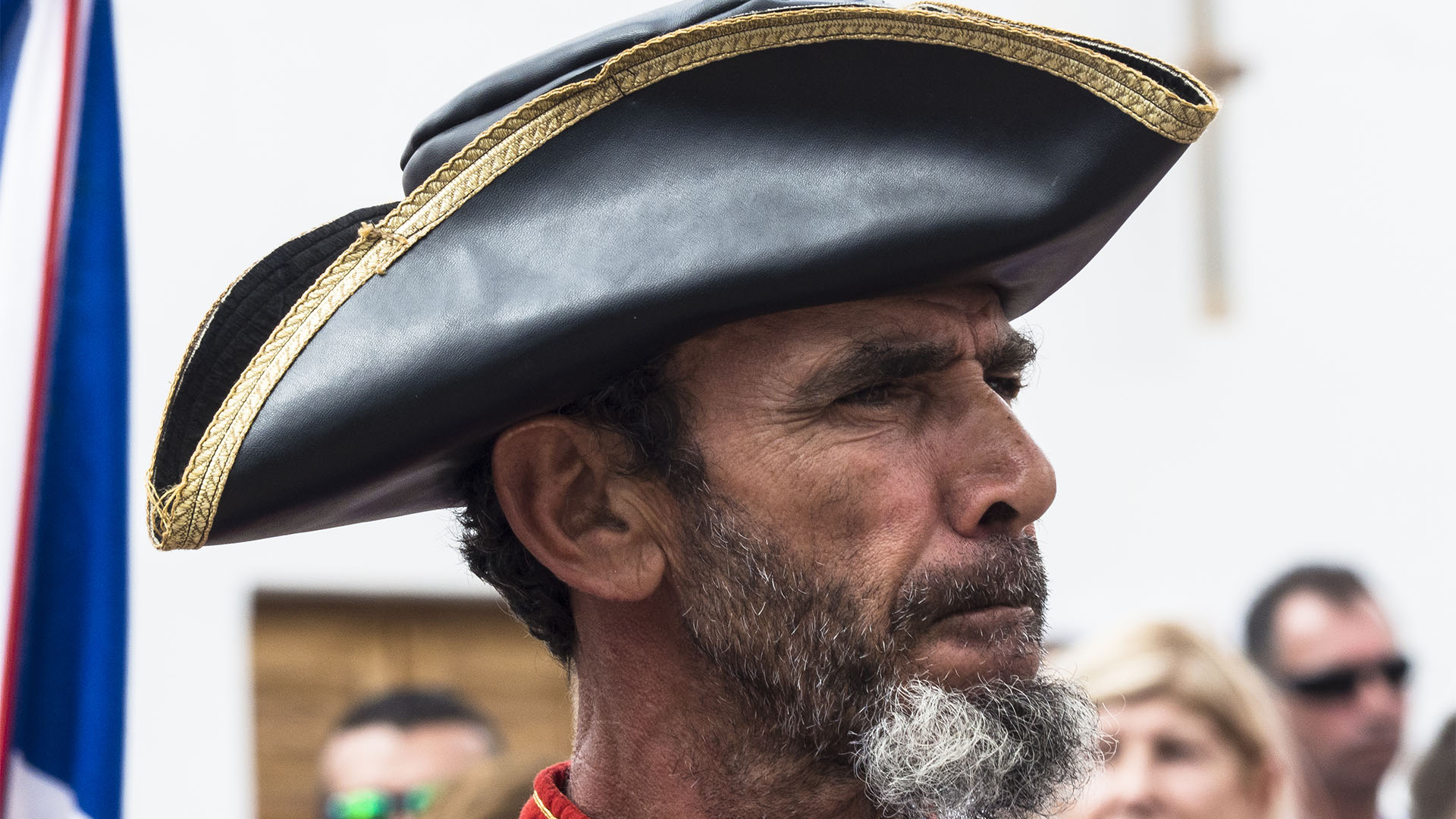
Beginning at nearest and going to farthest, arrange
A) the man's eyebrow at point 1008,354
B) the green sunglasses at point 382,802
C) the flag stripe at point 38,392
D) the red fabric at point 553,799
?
1. the man's eyebrow at point 1008,354
2. the red fabric at point 553,799
3. the flag stripe at point 38,392
4. the green sunglasses at point 382,802

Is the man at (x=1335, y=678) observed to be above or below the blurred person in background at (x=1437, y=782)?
above

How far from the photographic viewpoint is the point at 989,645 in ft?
7.38

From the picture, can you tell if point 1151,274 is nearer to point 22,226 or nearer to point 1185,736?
point 1185,736

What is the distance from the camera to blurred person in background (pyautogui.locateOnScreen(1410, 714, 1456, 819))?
4.58 meters

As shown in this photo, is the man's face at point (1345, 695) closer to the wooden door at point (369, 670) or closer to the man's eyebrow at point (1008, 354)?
the man's eyebrow at point (1008, 354)

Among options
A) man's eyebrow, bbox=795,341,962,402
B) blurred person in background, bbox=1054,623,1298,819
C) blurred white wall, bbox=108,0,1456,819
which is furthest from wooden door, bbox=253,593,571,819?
man's eyebrow, bbox=795,341,962,402

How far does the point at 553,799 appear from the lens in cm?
256

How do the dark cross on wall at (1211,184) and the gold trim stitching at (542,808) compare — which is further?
the dark cross on wall at (1211,184)

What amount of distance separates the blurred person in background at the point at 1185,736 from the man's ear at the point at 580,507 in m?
2.16

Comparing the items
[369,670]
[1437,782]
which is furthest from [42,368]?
[369,670]

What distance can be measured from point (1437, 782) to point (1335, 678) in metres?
0.36

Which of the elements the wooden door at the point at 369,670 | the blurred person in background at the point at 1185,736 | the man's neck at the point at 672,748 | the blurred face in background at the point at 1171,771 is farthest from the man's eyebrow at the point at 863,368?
the wooden door at the point at 369,670

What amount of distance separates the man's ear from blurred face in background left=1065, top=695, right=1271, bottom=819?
226 cm

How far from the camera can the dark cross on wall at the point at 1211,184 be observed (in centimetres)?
983
